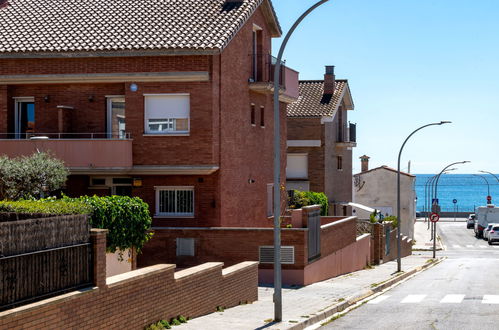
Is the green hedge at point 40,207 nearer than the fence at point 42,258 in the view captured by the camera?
No

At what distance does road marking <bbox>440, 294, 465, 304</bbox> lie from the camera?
2364 cm

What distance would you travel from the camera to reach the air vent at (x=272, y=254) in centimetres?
2589

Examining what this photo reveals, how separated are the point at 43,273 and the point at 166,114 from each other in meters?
15.9

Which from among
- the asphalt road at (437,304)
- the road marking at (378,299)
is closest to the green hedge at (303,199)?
the asphalt road at (437,304)

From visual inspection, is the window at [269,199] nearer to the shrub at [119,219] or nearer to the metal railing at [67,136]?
the metal railing at [67,136]

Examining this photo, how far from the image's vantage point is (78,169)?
27.6 meters

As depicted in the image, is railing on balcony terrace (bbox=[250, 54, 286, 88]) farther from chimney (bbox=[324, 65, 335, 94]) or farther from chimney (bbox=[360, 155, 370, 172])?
chimney (bbox=[360, 155, 370, 172])

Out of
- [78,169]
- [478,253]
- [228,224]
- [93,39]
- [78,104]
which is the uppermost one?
[93,39]

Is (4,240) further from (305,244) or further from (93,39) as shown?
(93,39)

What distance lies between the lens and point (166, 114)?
28.2m

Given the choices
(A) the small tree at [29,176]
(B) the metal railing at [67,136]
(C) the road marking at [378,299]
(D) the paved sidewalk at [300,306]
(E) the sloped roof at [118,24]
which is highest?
(E) the sloped roof at [118,24]

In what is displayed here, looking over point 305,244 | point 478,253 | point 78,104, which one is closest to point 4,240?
point 305,244

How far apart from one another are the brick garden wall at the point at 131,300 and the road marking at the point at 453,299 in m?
6.92

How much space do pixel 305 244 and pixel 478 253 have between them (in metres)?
36.6
